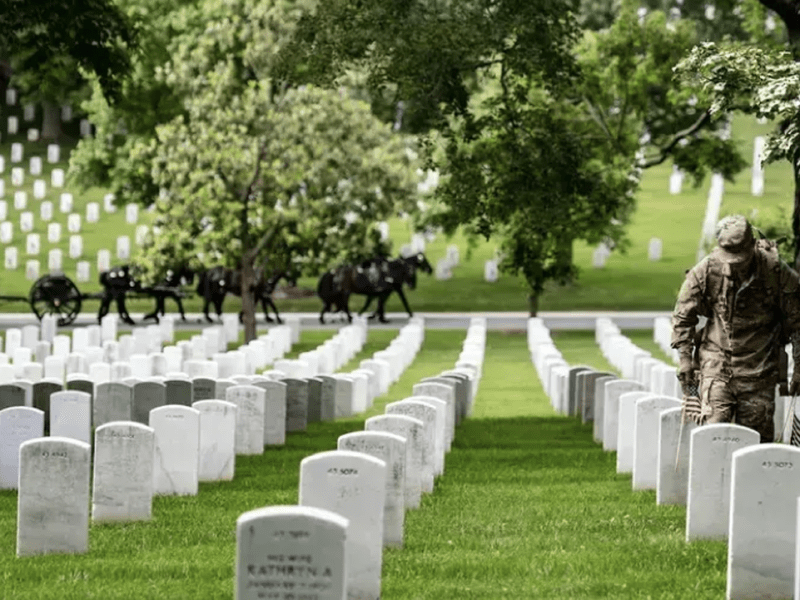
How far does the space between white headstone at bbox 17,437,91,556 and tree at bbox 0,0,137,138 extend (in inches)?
426

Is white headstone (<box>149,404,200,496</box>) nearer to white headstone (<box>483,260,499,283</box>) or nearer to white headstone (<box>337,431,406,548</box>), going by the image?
white headstone (<box>337,431,406,548</box>)

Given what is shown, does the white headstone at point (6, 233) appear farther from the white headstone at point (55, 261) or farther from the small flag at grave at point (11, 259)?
the white headstone at point (55, 261)

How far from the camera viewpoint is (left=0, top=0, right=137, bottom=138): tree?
21.3 m

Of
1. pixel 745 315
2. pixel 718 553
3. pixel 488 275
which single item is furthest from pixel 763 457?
pixel 488 275

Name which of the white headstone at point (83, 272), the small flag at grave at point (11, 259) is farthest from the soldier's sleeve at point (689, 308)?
the small flag at grave at point (11, 259)

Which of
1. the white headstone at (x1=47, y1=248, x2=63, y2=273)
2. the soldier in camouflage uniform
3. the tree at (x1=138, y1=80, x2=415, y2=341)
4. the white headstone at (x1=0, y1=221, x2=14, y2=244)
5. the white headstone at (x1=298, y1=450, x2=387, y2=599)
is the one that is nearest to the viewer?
the white headstone at (x1=298, y1=450, x2=387, y2=599)

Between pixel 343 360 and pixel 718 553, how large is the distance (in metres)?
23.5

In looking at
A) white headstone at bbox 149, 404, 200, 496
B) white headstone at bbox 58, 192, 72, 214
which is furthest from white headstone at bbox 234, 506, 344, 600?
white headstone at bbox 58, 192, 72, 214

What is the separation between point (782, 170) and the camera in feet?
285

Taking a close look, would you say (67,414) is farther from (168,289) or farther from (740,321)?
(168,289)

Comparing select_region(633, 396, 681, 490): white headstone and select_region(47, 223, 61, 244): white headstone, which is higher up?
select_region(47, 223, 61, 244): white headstone

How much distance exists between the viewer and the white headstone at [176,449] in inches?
583

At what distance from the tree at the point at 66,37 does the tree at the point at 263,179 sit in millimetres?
10964

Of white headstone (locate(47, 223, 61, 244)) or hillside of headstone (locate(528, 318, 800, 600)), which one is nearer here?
hillside of headstone (locate(528, 318, 800, 600))
